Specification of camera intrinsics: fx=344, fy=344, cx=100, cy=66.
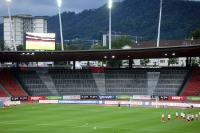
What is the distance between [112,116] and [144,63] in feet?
323

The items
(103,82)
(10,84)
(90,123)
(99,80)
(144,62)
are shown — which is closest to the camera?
(90,123)

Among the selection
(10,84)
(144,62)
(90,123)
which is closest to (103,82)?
(10,84)

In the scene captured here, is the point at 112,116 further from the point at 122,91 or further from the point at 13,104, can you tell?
the point at 122,91

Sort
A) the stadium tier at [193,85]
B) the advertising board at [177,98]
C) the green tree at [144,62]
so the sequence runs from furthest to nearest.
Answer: the green tree at [144,62] < the stadium tier at [193,85] < the advertising board at [177,98]

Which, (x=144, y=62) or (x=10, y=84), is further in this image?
(x=144, y=62)

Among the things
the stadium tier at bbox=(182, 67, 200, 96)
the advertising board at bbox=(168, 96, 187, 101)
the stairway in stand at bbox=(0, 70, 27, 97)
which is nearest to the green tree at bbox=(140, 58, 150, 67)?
the stadium tier at bbox=(182, 67, 200, 96)

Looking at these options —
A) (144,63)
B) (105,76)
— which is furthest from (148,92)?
(144,63)

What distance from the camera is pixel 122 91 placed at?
278 ft

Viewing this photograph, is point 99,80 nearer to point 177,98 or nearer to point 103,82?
point 103,82

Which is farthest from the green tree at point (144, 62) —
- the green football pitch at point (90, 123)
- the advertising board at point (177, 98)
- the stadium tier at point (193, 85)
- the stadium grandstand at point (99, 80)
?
the green football pitch at point (90, 123)

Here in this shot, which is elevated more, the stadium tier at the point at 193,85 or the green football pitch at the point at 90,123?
the stadium tier at the point at 193,85

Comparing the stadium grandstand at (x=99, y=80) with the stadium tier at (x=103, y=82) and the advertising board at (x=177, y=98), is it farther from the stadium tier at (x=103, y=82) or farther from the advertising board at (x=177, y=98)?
the advertising board at (x=177, y=98)

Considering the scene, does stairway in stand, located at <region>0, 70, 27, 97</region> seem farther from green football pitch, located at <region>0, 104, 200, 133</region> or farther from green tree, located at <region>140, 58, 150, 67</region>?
green tree, located at <region>140, 58, 150, 67</region>

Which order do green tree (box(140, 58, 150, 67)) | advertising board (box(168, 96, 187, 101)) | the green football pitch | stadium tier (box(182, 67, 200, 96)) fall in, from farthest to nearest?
green tree (box(140, 58, 150, 67))
stadium tier (box(182, 67, 200, 96))
advertising board (box(168, 96, 187, 101))
the green football pitch
